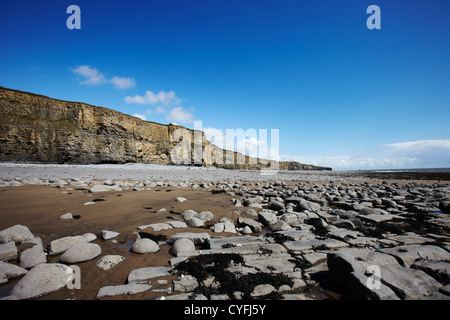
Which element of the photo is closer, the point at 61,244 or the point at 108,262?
the point at 108,262

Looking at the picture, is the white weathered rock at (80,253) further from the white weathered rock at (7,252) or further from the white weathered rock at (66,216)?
the white weathered rock at (66,216)

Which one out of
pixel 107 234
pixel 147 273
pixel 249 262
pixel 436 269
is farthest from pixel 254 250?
pixel 107 234

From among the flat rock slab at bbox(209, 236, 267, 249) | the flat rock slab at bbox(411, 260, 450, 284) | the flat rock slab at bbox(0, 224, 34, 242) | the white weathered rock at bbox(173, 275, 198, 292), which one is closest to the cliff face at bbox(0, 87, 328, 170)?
the flat rock slab at bbox(0, 224, 34, 242)

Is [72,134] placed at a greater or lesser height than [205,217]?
greater

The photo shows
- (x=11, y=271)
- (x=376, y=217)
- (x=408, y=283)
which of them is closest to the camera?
(x=408, y=283)

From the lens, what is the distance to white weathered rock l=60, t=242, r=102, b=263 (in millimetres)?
2412

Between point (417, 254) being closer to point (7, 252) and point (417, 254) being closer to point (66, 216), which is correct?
point (7, 252)

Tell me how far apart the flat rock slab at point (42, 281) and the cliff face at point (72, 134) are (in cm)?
3309

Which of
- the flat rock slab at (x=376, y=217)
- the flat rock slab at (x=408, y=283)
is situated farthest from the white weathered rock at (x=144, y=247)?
the flat rock slab at (x=376, y=217)

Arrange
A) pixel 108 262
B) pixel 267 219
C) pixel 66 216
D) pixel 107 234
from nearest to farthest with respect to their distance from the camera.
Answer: pixel 108 262 < pixel 107 234 < pixel 66 216 < pixel 267 219

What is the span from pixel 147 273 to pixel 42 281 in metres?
0.97

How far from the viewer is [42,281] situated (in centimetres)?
186
